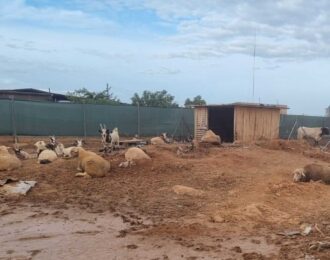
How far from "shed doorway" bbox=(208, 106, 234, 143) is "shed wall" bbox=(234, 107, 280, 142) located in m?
1.76

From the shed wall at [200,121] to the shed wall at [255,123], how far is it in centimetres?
209

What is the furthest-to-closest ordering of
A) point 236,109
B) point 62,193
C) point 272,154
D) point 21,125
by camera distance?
point 236,109, point 21,125, point 272,154, point 62,193

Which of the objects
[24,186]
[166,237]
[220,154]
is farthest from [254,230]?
[220,154]

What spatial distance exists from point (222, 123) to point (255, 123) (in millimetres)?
3104

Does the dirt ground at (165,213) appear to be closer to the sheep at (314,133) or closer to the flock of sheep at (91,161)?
the flock of sheep at (91,161)

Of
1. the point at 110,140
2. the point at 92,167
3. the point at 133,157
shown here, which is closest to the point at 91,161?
the point at 92,167

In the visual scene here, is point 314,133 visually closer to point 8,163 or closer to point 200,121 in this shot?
point 200,121

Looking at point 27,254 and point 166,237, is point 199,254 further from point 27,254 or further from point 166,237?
point 27,254

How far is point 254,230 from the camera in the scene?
6.93 meters

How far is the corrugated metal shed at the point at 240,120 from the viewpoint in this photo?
21.3m

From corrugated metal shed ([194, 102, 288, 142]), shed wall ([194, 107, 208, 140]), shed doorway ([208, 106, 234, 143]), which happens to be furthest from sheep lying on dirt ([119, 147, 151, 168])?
shed doorway ([208, 106, 234, 143])

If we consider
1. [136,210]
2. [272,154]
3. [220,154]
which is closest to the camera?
[136,210]

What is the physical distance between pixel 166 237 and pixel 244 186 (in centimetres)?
423

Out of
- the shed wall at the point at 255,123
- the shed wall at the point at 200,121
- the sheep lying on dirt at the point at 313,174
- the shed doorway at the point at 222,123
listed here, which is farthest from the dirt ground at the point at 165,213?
the shed doorway at the point at 222,123
